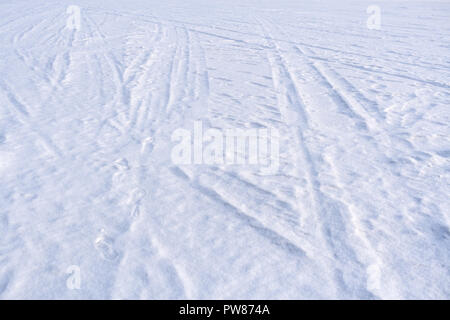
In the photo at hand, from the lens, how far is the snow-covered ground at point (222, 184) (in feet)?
6.89

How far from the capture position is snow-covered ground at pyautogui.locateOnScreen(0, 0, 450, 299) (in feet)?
6.89

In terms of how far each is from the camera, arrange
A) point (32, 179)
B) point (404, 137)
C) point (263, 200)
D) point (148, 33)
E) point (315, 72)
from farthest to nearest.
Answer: point (148, 33) → point (315, 72) → point (404, 137) → point (32, 179) → point (263, 200)

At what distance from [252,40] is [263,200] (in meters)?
6.75

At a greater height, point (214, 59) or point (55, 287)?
point (214, 59)

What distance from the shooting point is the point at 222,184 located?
296 cm

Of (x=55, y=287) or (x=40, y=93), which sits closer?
(x=55, y=287)

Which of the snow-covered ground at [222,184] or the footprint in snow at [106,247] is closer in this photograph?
the snow-covered ground at [222,184]

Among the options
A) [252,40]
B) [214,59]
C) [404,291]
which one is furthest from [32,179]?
[252,40]

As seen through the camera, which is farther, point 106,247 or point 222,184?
point 222,184

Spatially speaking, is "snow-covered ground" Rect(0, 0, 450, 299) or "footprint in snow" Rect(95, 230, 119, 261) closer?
"snow-covered ground" Rect(0, 0, 450, 299)

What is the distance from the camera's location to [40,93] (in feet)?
16.4
